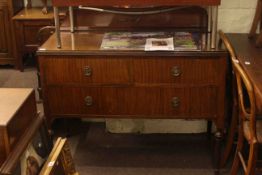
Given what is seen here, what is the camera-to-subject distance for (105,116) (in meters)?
2.50

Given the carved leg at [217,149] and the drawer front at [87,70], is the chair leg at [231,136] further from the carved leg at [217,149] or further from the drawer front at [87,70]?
the drawer front at [87,70]

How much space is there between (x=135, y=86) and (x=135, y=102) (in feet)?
0.32

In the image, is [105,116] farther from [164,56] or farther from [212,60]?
[212,60]

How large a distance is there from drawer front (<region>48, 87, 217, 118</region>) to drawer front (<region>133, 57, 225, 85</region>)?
0.05 meters

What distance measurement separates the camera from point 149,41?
8.23 ft

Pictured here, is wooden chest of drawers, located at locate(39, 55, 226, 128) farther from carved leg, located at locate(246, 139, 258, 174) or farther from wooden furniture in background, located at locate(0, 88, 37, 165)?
wooden furniture in background, located at locate(0, 88, 37, 165)

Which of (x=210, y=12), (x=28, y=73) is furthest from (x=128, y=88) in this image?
(x=28, y=73)

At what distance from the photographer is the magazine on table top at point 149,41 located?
239 centimetres

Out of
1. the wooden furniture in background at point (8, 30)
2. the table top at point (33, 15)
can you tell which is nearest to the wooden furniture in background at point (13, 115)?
the table top at point (33, 15)

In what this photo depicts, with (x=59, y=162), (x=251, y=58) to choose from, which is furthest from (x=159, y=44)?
(x=59, y=162)

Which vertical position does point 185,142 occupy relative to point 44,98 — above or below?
below

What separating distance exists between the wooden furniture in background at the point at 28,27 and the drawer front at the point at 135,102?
1.59 m

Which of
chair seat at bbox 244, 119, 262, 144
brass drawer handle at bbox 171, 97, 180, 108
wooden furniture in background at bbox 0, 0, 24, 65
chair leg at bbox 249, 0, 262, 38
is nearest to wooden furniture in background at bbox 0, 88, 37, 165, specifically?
brass drawer handle at bbox 171, 97, 180, 108

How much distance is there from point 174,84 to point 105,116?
436 millimetres
